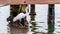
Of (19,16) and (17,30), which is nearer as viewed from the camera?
(17,30)

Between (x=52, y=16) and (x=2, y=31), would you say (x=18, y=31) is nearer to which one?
(x=2, y=31)

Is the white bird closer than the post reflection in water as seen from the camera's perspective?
No

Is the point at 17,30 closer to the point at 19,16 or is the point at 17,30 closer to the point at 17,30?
the point at 17,30

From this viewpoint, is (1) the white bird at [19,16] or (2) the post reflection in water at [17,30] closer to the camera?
(2) the post reflection in water at [17,30]

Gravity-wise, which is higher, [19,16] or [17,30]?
[19,16]

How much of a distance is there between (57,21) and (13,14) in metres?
1.35

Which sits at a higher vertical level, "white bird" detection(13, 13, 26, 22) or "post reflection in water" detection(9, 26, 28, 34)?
"white bird" detection(13, 13, 26, 22)

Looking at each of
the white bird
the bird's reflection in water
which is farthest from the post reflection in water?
the white bird

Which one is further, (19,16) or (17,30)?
(19,16)

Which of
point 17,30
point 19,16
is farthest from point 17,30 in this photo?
point 19,16

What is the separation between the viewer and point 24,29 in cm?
500

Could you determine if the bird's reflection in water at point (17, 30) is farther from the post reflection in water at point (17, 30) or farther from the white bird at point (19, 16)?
the white bird at point (19, 16)

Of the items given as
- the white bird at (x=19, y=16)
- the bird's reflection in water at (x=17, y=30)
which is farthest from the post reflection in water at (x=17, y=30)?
the white bird at (x=19, y=16)

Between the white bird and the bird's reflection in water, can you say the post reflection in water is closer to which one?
the bird's reflection in water
